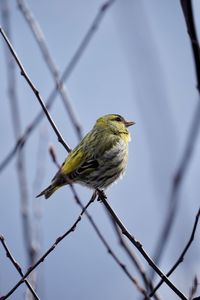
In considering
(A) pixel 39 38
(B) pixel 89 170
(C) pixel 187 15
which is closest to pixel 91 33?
(A) pixel 39 38

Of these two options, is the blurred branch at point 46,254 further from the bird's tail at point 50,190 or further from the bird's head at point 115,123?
the bird's head at point 115,123

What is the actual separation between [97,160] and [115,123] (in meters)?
1.24

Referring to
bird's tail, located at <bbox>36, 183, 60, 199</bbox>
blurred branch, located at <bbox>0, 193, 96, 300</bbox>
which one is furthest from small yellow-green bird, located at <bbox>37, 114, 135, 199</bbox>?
blurred branch, located at <bbox>0, 193, 96, 300</bbox>

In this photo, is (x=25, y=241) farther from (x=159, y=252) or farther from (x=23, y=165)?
(x=159, y=252)

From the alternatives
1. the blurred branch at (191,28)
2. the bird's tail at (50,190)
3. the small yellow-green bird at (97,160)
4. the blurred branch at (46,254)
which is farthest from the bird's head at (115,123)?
the blurred branch at (191,28)

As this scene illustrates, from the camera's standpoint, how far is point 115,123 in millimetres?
7461

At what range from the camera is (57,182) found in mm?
5676

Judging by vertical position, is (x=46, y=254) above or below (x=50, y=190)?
below

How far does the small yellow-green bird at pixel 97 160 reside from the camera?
602cm

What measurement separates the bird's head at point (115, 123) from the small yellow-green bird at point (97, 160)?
18mm

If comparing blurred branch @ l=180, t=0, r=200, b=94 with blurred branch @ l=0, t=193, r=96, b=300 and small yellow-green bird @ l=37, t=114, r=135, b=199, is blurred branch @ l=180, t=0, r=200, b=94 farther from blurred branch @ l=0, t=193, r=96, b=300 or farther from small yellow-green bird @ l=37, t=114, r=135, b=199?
small yellow-green bird @ l=37, t=114, r=135, b=199

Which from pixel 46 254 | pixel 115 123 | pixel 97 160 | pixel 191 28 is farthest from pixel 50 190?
pixel 191 28

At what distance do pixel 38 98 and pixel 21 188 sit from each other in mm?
786

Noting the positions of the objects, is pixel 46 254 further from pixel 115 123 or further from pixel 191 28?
pixel 115 123
